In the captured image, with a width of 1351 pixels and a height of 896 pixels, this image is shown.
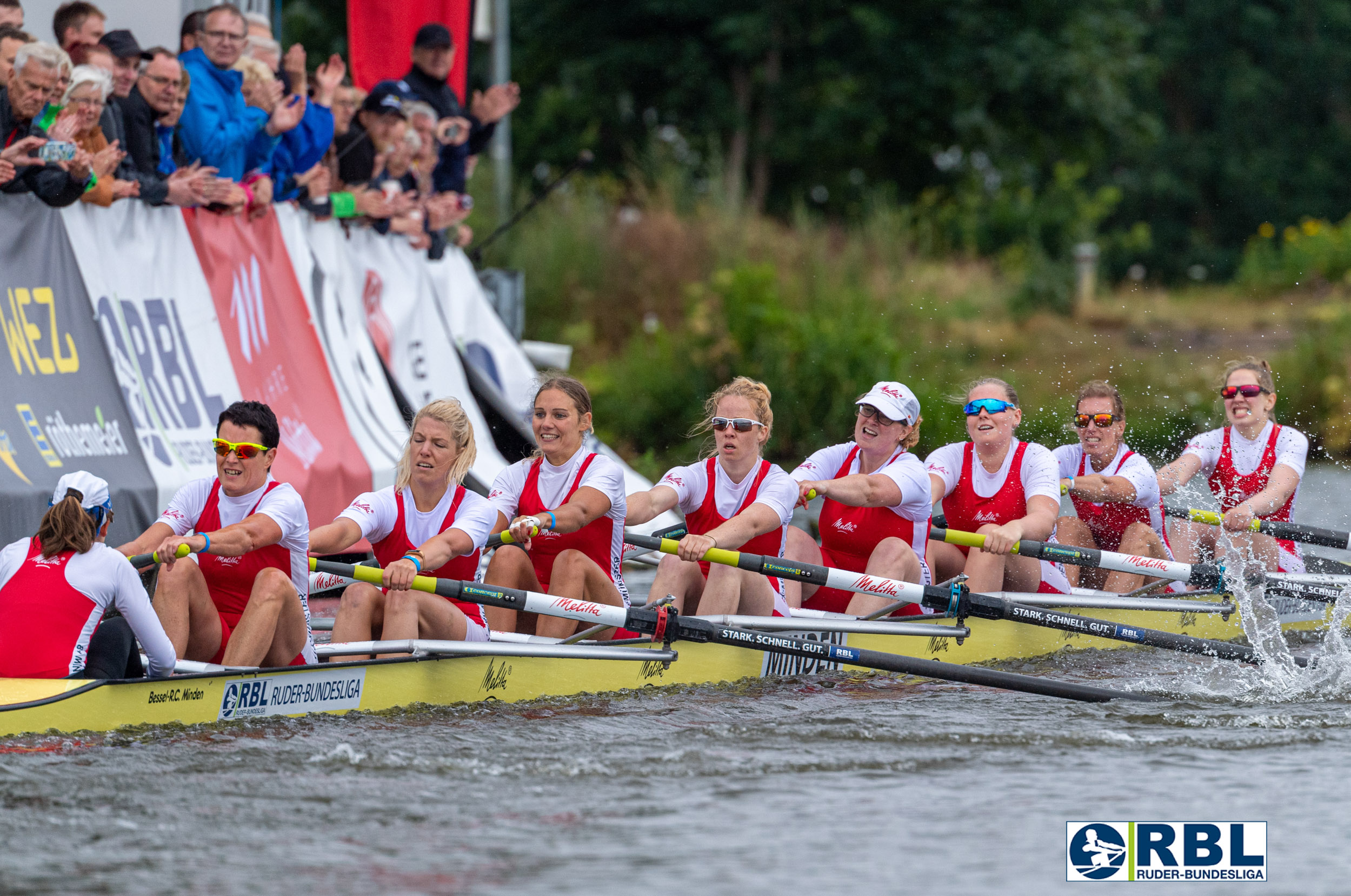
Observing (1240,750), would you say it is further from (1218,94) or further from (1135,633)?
(1218,94)

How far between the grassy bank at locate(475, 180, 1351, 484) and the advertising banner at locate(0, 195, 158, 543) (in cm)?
667

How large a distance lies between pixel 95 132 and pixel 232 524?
3.34 meters

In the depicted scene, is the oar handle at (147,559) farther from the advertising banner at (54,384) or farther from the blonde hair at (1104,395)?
the blonde hair at (1104,395)

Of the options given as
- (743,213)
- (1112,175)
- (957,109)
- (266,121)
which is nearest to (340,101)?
(266,121)

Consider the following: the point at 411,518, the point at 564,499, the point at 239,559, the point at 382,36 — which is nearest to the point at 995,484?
the point at 564,499

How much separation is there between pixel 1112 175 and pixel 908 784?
32969mm

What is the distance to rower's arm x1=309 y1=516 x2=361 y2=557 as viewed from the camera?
6824 mm

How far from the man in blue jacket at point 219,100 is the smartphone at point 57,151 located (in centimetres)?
117

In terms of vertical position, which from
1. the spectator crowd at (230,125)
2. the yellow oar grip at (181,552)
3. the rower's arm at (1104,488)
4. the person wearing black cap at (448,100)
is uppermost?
the person wearing black cap at (448,100)

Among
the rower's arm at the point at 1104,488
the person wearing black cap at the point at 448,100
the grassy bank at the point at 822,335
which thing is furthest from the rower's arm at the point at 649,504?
the grassy bank at the point at 822,335

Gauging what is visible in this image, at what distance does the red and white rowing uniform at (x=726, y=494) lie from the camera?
7953 millimetres

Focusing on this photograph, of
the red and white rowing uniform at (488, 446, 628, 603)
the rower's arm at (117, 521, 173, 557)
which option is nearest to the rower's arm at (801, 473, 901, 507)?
the red and white rowing uniform at (488, 446, 628, 603)

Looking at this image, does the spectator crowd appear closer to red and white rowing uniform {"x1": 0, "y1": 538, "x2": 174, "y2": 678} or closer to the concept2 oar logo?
red and white rowing uniform {"x1": 0, "y1": 538, "x2": 174, "y2": 678}

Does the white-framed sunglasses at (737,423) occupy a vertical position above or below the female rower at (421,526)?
above
